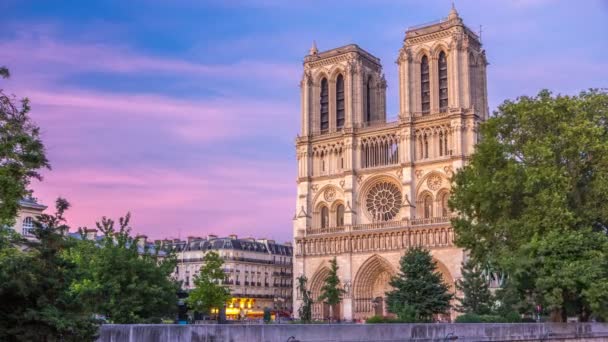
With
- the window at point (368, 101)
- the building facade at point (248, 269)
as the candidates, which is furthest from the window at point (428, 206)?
the building facade at point (248, 269)

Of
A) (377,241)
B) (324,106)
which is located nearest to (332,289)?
(377,241)

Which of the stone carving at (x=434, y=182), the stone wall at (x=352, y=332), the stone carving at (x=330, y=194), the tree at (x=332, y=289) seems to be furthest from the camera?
the stone carving at (x=330, y=194)

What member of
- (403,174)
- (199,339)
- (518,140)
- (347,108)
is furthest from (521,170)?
(347,108)

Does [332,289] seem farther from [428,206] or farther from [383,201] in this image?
[428,206]

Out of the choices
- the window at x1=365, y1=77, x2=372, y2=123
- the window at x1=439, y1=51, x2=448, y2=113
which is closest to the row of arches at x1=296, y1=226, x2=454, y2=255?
the window at x1=439, y1=51, x2=448, y2=113

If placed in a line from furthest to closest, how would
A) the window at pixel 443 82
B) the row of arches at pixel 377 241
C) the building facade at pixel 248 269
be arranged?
the building facade at pixel 248 269, the window at pixel 443 82, the row of arches at pixel 377 241

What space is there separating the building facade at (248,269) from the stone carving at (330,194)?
15884mm

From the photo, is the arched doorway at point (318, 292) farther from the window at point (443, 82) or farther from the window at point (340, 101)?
the window at point (443, 82)

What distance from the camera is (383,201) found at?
69.3 metres

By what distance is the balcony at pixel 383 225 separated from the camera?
6393 centimetres

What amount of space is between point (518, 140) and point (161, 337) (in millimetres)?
26607

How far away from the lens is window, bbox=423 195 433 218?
65938 millimetres

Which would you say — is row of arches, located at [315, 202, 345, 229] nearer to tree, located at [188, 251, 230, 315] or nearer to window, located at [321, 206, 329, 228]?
window, located at [321, 206, 329, 228]

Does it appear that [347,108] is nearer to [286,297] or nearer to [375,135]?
[375,135]
